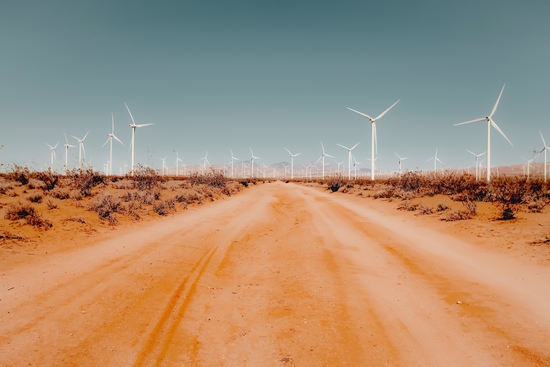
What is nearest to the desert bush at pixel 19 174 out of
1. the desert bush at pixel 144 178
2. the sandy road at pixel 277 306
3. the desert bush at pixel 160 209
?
the desert bush at pixel 144 178

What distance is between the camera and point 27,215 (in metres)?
9.82

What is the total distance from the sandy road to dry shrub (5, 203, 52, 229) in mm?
2161

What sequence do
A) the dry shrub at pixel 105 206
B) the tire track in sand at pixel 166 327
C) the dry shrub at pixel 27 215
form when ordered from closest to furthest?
the tire track in sand at pixel 166 327
the dry shrub at pixel 27 215
the dry shrub at pixel 105 206

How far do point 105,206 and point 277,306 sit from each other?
1047 cm

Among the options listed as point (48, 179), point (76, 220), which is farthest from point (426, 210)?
point (48, 179)

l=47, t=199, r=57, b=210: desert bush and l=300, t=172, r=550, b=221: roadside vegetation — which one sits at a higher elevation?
l=300, t=172, r=550, b=221: roadside vegetation

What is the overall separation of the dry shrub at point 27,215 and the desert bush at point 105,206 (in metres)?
2.33

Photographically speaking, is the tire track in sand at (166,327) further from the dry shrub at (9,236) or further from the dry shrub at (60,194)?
the dry shrub at (60,194)

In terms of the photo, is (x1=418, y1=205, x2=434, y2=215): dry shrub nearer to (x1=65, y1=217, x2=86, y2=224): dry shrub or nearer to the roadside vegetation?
the roadside vegetation

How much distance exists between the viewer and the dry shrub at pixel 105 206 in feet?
40.1

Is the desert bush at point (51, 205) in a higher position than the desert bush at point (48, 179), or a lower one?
lower

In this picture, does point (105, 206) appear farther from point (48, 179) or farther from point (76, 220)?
point (48, 179)

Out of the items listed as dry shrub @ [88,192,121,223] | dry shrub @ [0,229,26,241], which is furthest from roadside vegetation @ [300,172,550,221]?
dry shrub @ [0,229,26,241]

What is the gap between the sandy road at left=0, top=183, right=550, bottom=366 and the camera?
396 cm
